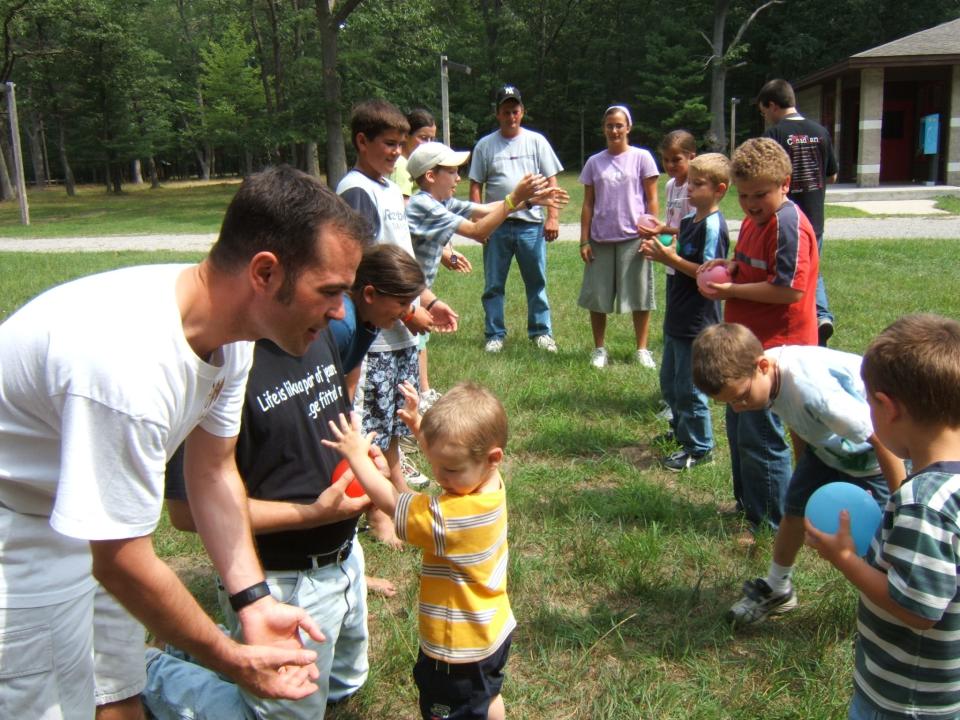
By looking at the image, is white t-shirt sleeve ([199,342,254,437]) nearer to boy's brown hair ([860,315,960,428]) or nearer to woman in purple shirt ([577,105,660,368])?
boy's brown hair ([860,315,960,428])

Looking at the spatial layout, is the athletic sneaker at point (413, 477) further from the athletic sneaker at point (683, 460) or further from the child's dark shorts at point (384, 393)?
the athletic sneaker at point (683, 460)

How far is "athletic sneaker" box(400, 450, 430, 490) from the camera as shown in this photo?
15.2 ft

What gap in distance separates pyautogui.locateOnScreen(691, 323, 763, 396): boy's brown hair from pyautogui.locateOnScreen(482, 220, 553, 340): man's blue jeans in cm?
446

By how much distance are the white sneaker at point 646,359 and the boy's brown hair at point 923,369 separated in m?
4.63

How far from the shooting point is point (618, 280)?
6840 millimetres

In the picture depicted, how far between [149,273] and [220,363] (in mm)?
259

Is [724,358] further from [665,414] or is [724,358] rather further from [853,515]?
[665,414]

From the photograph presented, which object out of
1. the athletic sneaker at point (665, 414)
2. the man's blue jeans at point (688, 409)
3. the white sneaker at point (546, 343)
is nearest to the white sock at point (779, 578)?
the man's blue jeans at point (688, 409)

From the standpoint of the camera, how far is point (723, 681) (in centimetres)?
293

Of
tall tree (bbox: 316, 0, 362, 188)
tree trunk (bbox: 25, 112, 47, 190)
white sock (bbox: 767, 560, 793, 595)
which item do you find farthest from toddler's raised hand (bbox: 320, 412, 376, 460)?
tree trunk (bbox: 25, 112, 47, 190)

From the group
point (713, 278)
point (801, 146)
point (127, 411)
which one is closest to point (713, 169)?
point (713, 278)

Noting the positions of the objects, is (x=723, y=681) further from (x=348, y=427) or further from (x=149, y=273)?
(x=149, y=273)

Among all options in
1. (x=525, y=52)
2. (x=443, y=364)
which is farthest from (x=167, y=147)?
(x=443, y=364)

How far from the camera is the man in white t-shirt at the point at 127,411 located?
160 cm
